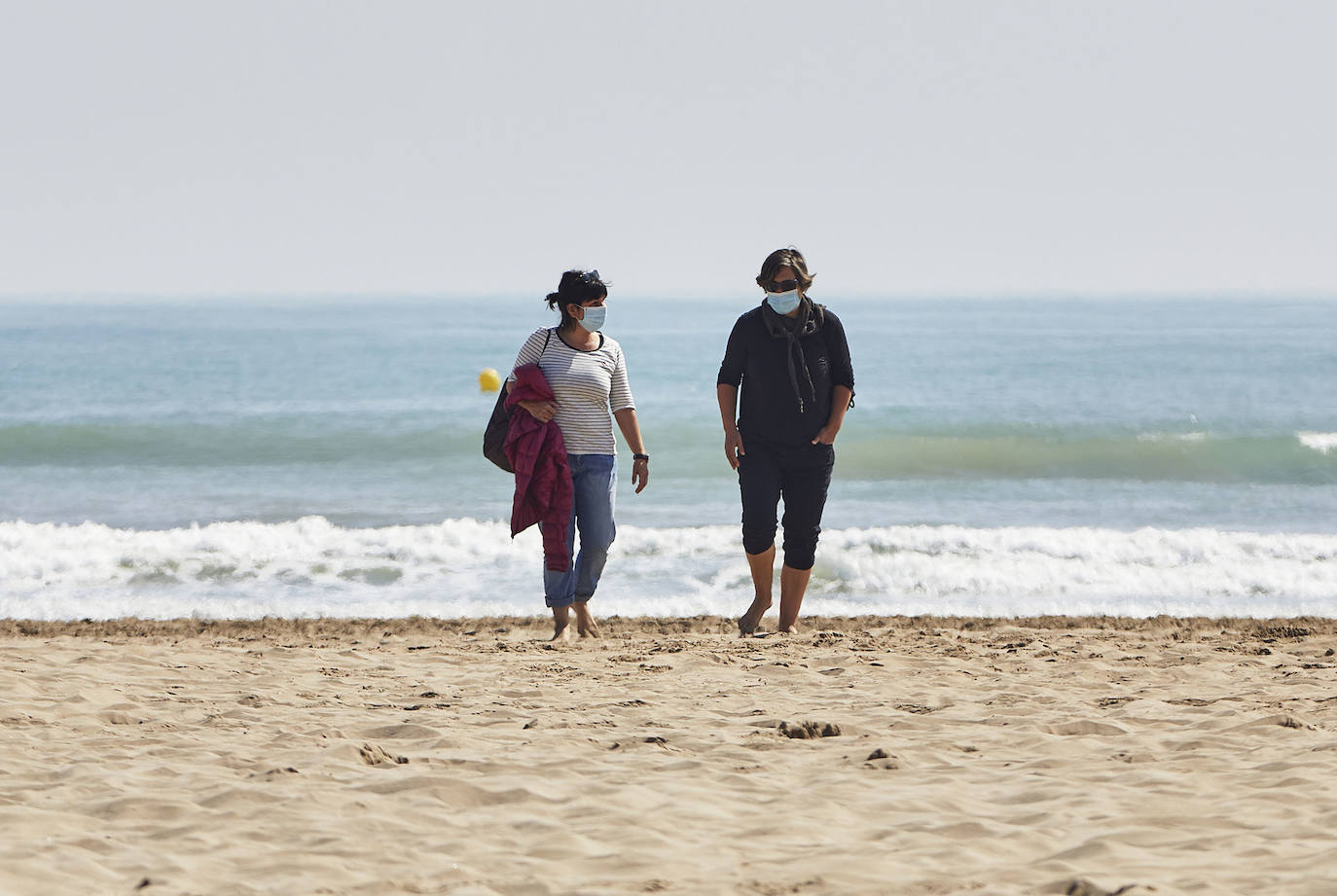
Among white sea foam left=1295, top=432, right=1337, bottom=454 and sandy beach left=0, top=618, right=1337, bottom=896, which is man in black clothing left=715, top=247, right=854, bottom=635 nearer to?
sandy beach left=0, top=618, right=1337, bottom=896

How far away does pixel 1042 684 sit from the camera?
4.94 meters

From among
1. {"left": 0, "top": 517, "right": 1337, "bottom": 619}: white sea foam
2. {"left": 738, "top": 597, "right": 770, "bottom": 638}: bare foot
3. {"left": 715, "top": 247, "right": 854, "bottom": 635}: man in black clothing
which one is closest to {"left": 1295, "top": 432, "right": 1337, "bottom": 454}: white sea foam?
{"left": 0, "top": 517, "right": 1337, "bottom": 619}: white sea foam

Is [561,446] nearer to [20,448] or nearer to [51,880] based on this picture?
[51,880]

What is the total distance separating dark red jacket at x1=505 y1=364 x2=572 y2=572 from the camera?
18.9ft

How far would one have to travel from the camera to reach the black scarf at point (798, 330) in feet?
18.9

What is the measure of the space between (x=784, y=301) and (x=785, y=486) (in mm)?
923

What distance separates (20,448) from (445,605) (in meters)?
14.0

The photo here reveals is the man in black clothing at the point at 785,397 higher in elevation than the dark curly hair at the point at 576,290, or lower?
lower

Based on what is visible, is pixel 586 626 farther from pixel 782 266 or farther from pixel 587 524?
pixel 782 266

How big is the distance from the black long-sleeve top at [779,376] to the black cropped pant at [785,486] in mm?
77

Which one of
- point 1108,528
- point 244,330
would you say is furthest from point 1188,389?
point 244,330

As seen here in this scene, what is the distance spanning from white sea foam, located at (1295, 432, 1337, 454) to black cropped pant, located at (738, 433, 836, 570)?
15395 millimetres

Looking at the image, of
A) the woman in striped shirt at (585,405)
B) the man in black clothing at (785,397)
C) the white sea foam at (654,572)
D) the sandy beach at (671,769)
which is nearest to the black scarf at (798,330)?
the man in black clothing at (785,397)

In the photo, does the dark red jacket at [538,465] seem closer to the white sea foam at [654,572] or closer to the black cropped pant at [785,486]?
the black cropped pant at [785,486]
